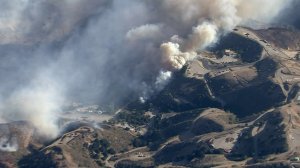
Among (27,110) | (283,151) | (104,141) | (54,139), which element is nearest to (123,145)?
(104,141)

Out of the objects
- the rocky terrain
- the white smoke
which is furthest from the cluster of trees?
the white smoke

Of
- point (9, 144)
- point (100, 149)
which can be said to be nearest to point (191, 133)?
point (100, 149)

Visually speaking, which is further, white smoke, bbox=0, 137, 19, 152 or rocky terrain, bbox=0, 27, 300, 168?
white smoke, bbox=0, 137, 19, 152

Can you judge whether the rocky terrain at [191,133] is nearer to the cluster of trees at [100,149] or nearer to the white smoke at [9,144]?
the cluster of trees at [100,149]

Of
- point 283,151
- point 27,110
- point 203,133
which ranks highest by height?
point 27,110

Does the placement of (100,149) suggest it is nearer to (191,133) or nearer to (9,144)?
(9,144)

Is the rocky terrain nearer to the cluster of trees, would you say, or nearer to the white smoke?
the cluster of trees

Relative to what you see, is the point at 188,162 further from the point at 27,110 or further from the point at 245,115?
the point at 27,110

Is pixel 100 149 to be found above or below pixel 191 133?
below
